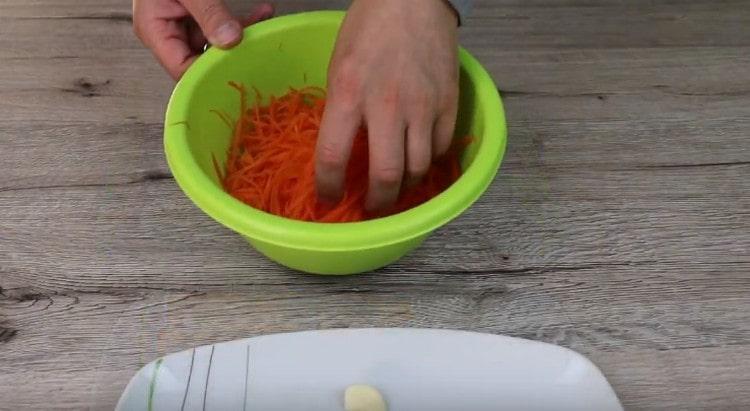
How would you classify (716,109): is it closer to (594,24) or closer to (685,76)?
(685,76)

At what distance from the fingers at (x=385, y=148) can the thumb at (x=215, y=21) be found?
23 cm

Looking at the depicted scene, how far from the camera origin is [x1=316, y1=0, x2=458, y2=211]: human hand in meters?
0.70

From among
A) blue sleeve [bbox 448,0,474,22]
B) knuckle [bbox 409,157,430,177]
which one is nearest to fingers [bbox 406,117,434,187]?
knuckle [bbox 409,157,430,177]

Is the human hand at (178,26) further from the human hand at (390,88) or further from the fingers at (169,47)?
the human hand at (390,88)

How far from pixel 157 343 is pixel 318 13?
43 cm

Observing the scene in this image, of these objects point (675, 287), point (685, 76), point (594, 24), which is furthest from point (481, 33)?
point (675, 287)

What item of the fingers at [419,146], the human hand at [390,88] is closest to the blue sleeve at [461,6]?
the human hand at [390,88]

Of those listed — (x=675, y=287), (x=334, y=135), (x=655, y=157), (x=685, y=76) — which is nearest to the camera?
(x=334, y=135)

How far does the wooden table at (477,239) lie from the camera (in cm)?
76

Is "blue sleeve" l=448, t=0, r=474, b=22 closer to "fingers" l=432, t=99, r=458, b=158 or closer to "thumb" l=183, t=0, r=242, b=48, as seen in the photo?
"fingers" l=432, t=99, r=458, b=158

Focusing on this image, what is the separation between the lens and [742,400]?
0.73m

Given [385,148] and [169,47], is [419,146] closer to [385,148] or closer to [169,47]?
[385,148]

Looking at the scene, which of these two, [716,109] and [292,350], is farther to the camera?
[716,109]

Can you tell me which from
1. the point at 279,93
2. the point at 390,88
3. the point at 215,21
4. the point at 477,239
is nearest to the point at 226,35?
the point at 215,21
